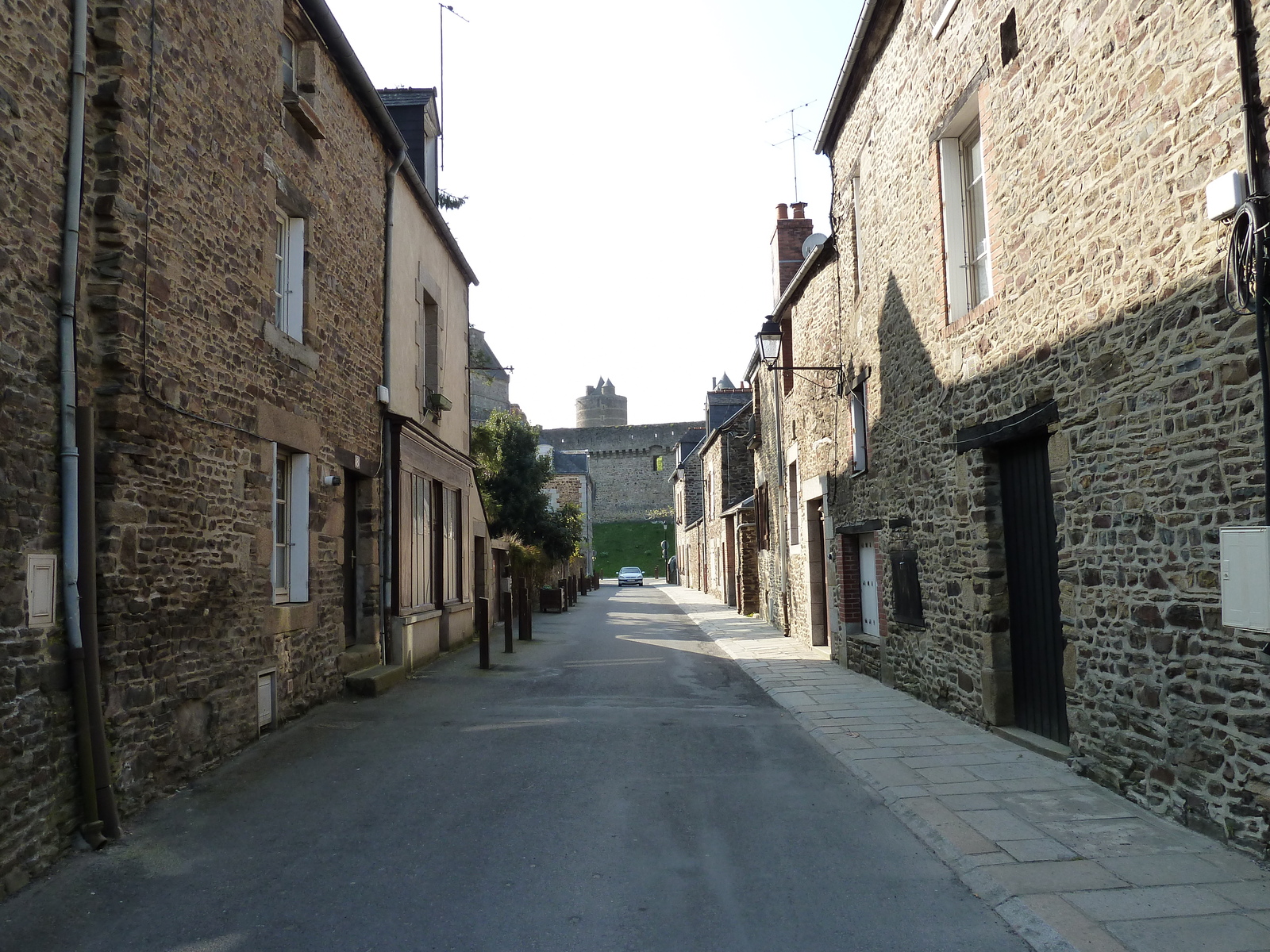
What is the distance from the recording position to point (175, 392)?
6.04 metres

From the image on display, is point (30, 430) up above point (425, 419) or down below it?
below

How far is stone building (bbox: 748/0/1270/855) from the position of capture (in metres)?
4.64

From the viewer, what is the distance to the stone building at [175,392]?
455cm

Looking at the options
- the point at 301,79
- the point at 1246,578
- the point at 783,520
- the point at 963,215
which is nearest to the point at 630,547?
the point at 783,520

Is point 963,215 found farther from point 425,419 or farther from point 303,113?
point 425,419

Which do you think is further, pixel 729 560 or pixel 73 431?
pixel 729 560

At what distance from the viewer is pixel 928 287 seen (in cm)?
860

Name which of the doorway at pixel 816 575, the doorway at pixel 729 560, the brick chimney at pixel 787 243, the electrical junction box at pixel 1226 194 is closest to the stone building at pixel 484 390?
the doorway at pixel 729 560

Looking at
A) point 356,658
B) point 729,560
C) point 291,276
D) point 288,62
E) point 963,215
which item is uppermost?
point 288,62

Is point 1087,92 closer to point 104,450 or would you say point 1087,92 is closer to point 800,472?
point 104,450

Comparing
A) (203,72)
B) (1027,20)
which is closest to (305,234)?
(203,72)

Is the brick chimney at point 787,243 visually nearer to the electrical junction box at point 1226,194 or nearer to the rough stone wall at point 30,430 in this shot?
the electrical junction box at point 1226,194

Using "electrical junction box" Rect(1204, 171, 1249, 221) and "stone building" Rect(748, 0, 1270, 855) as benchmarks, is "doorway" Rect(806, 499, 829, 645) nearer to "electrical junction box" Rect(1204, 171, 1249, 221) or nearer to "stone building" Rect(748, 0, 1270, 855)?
"stone building" Rect(748, 0, 1270, 855)

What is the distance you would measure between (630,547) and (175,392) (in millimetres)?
58459
